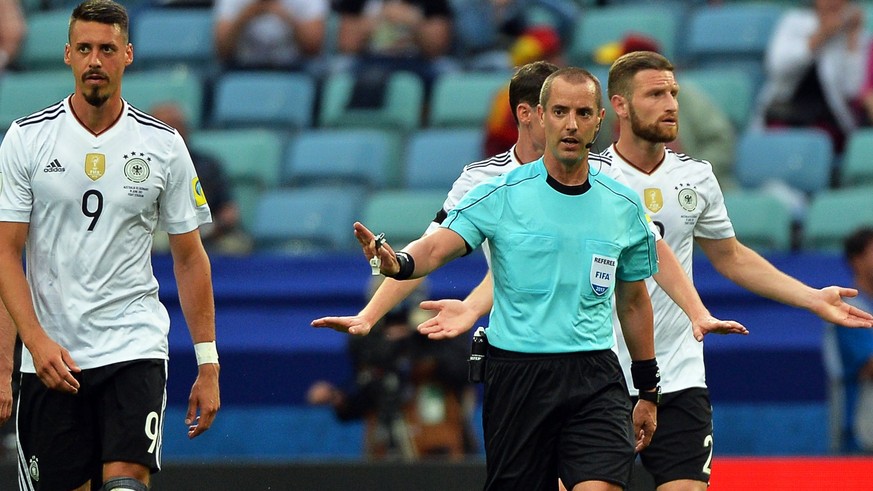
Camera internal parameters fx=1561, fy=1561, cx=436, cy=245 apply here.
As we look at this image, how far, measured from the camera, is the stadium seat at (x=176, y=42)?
14180 mm

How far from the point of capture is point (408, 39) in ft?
42.3

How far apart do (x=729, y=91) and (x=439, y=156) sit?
2.27m

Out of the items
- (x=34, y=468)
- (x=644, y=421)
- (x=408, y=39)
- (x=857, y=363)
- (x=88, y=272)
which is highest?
(x=408, y=39)

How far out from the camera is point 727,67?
12.5 meters

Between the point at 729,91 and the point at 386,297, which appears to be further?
the point at 729,91

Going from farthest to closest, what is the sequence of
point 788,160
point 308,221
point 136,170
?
point 308,221 → point 788,160 → point 136,170

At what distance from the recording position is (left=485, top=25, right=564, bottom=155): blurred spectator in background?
35.6 feet

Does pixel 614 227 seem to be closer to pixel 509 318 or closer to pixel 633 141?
pixel 509 318

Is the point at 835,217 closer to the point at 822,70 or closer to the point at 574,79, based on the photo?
the point at 822,70

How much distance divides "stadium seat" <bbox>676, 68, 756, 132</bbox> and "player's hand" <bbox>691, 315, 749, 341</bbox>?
18.8 feet

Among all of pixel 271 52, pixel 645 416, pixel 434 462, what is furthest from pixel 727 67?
pixel 645 416

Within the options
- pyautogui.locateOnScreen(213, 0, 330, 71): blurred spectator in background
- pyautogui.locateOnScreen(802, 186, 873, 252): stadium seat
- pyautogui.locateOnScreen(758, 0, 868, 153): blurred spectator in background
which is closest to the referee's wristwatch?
pyautogui.locateOnScreen(802, 186, 873, 252): stadium seat

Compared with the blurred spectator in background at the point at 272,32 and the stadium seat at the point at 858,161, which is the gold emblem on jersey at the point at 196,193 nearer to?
the stadium seat at the point at 858,161

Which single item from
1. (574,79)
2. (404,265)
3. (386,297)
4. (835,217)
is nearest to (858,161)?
(835,217)
